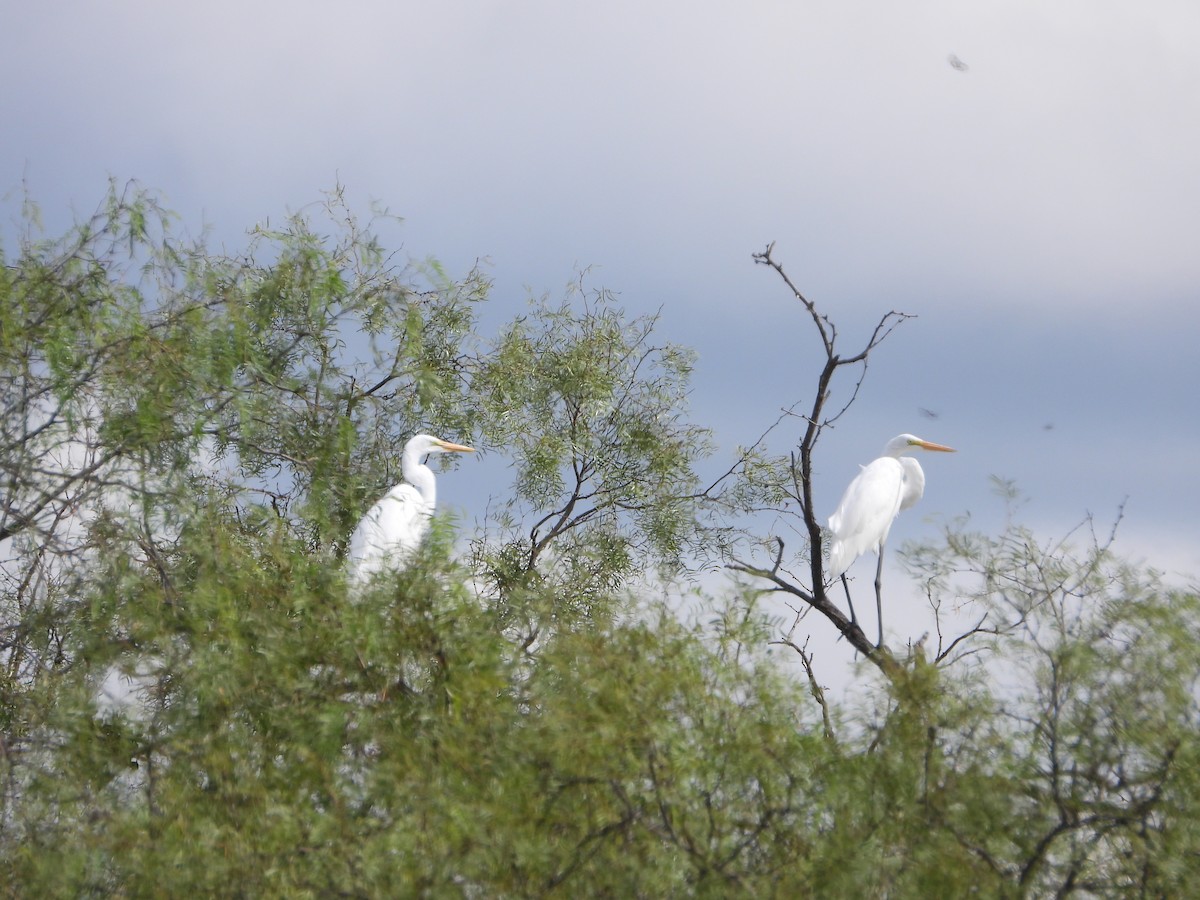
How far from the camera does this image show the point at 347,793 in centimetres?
394

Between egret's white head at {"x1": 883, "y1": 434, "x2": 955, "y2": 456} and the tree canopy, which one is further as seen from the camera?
egret's white head at {"x1": 883, "y1": 434, "x2": 955, "y2": 456}

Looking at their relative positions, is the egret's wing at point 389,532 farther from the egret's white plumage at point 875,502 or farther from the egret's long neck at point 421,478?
the egret's white plumage at point 875,502

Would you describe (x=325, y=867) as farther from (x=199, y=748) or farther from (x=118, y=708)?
(x=118, y=708)

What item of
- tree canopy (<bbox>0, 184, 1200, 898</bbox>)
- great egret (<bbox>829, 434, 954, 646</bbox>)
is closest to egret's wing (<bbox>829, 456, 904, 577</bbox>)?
great egret (<bbox>829, 434, 954, 646</bbox>)

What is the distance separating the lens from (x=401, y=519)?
290 inches

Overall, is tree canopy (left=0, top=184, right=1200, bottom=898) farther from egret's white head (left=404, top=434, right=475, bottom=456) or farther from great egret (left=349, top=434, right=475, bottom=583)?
egret's white head (left=404, top=434, right=475, bottom=456)

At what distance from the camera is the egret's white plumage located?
8969mm

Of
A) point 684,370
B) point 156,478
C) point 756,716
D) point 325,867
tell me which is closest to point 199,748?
point 325,867

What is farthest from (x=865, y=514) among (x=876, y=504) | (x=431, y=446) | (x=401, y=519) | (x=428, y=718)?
(x=428, y=718)

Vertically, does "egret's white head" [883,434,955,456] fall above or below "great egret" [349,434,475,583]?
above

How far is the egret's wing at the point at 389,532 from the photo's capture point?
4719mm

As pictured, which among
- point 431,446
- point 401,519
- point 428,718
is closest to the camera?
point 428,718

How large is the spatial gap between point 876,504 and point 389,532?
12.3 ft

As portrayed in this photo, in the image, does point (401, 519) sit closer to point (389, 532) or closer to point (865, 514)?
point (389, 532)
